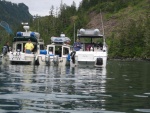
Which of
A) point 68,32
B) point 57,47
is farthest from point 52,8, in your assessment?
point 57,47

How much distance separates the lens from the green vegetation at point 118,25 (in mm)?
107750

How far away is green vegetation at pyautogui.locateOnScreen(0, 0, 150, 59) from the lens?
107750 mm

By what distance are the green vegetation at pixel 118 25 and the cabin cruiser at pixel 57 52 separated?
18.5 metres

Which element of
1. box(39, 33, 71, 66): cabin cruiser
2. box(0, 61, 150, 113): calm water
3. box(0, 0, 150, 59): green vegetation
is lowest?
box(0, 61, 150, 113): calm water

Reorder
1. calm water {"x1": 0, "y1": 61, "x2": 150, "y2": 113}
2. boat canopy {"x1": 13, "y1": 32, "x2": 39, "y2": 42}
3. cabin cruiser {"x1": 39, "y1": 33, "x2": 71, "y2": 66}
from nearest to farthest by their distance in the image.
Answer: calm water {"x1": 0, "y1": 61, "x2": 150, "y2": 113}
cabin cruiser {"x1": 39, "y1": 33, "x2": 71, "y2": 66}
boat canopy {"x1": 13, "y1": 32, "x2": 39, "y2": 42}

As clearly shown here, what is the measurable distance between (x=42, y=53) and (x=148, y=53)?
6002cm

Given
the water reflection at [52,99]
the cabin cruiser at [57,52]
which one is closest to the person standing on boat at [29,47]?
the cabin cruiser at [57,52]

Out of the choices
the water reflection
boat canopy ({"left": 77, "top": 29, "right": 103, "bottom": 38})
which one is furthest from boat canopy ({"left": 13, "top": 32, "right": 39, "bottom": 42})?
the water reflection

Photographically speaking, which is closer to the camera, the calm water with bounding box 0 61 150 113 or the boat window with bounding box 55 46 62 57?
the calm water with bounding box 0 61 150 113

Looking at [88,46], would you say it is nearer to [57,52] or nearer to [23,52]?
[57,52]

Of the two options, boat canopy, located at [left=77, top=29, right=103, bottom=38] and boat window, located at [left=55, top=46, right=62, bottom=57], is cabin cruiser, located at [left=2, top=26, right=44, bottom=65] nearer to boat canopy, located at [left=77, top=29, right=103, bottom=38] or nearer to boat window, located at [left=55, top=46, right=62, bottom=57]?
boat window, located at [left=55, top=46, right=62, bottom=57]

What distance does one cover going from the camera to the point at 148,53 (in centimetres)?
10138

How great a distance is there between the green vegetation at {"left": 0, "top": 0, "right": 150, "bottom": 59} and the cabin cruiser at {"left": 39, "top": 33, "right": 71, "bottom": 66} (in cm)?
1849

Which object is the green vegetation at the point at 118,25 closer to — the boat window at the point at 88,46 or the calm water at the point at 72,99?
the boat window at the point at 88,46
